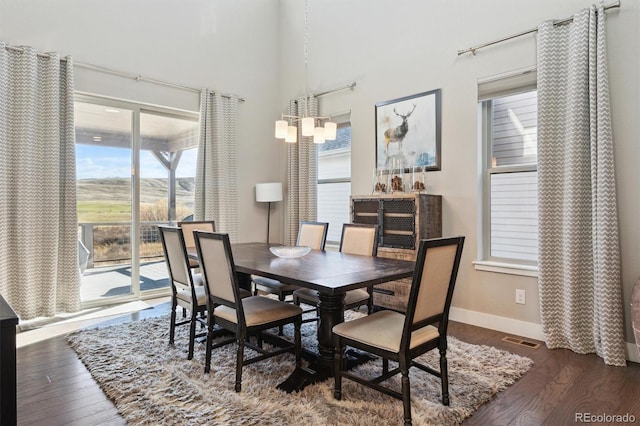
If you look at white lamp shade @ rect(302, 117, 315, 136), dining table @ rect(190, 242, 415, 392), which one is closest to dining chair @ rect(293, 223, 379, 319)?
dining table @ rect(190, 242, 415, 392)

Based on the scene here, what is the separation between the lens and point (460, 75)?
365 centimetres

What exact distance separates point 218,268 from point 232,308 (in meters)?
0.26

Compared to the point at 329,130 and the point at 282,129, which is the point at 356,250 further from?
the point at 282,129

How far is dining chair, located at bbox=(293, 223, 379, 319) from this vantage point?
2887 mm

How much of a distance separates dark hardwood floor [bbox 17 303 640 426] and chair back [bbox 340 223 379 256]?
131cm

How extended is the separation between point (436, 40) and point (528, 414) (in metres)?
3.38

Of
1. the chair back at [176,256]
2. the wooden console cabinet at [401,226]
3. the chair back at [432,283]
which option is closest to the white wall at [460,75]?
the wooden console cabinet at [401,226]

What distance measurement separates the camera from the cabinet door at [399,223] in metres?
3.60

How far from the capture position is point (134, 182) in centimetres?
443

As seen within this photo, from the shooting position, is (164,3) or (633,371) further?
(164,3)

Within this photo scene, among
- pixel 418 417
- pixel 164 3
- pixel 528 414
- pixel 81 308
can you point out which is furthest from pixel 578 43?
pixel 81 308

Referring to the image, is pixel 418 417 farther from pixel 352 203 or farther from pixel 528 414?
pixel 352 203

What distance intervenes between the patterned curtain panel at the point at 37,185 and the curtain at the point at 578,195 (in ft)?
14.5

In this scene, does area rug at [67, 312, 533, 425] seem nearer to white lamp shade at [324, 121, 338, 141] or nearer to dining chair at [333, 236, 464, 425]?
dining chair at [333, 236, 464, 425]
